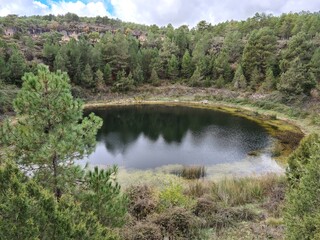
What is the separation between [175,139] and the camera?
31.7 m

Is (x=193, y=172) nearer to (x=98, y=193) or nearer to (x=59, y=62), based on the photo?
(x=98, y=193)

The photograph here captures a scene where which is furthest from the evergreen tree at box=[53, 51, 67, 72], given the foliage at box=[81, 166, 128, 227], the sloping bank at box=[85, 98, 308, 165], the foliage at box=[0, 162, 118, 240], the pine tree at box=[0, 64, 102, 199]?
the foliage at box=[0, 162, 118, 240]

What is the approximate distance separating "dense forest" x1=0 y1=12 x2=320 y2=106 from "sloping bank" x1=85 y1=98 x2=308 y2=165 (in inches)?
190

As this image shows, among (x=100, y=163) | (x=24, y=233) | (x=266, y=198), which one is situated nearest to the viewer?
(x=24, y=233)

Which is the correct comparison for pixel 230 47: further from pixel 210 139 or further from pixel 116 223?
pixel 116 223

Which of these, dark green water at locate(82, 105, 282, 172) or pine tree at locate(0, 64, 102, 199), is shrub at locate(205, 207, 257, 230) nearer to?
pine tree at locate(0, 64, 102, 199)

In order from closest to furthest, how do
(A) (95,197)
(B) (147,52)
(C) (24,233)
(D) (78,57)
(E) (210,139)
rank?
(C) (24,233) → (A) (95,197) → (E) (210,139) → (D) (78,57) → (B) (147,52)

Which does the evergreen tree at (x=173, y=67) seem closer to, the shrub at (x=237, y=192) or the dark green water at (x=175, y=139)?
the dark green water at (x=175, y=139)

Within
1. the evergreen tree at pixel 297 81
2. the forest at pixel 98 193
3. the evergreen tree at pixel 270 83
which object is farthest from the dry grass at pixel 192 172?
the evergreen tree at pixel 270 83

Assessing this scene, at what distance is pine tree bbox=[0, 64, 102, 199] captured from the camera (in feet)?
30.6

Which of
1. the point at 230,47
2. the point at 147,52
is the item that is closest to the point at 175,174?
the point at 147,52

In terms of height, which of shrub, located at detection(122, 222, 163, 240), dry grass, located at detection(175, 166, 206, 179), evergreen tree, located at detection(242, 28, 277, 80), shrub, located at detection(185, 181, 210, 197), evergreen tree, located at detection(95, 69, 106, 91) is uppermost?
evergreen tree, located at detection(242, 28, 277, 80)

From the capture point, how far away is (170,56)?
62188 mm

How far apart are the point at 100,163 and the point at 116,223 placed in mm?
16202
